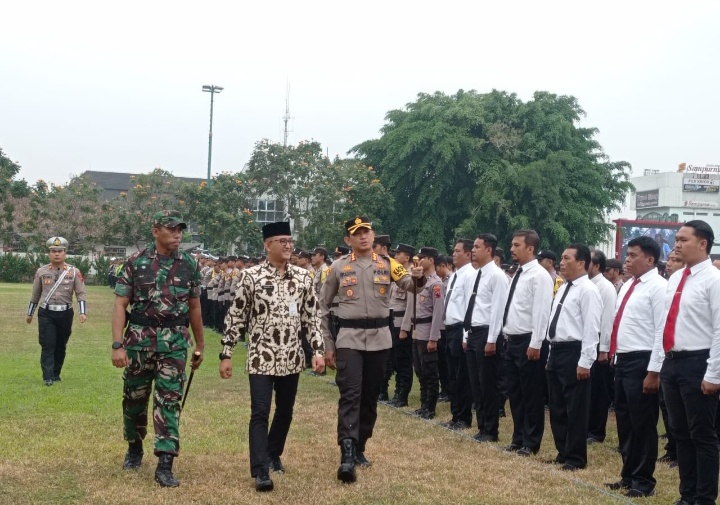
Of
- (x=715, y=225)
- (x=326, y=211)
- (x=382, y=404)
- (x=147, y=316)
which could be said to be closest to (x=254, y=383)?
(x=147, y=316)

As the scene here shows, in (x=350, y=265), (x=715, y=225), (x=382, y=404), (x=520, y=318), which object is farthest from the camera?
(x=715, y=225)

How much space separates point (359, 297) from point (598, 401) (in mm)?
4029

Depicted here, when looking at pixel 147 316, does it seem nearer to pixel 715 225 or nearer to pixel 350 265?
pixel 350 265

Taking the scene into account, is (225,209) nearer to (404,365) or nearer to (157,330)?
(404,365)

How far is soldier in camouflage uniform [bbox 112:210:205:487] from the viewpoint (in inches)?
289

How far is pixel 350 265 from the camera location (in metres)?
8.11

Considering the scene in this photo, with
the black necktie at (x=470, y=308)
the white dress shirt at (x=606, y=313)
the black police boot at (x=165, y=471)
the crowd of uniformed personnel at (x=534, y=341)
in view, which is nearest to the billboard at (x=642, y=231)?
the white dress shirt at (x=606, y=313)

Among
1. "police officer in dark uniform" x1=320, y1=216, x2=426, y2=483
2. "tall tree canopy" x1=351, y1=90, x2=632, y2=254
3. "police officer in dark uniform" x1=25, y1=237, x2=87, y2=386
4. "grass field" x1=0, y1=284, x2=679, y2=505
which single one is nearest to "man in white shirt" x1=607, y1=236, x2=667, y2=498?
"grass field" x1=0, y1=284, x2=679, y2=505

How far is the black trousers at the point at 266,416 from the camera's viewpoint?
7.12 meters

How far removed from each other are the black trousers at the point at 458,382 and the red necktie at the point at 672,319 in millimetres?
4062

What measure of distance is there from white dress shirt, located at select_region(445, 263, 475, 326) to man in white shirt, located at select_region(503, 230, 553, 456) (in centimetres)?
138

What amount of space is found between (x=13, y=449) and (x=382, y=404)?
5217 mm

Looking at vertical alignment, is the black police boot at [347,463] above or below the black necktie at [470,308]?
below

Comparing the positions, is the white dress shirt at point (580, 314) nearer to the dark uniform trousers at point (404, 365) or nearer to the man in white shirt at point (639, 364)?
the man in white shirt at point (639, 364)
